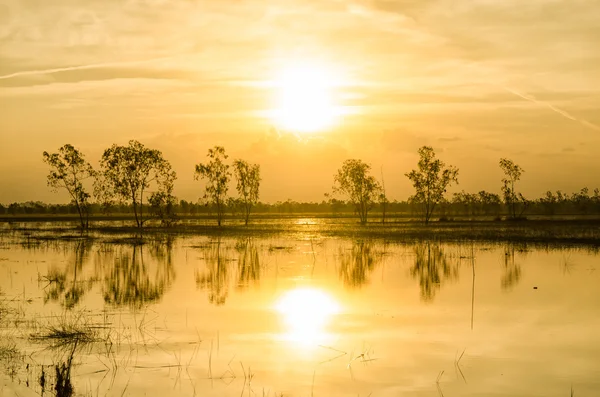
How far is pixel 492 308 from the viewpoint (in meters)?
22.9

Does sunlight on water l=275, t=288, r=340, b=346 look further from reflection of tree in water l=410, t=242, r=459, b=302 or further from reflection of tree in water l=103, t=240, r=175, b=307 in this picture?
reflection of tree in water l=103, t=240, r=175, b=307

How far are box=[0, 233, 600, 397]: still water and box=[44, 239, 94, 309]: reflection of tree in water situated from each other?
8 cm

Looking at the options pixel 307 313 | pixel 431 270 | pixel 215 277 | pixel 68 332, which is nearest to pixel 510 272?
pixel 431 270

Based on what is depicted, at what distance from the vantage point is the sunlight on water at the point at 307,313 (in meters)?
18.2

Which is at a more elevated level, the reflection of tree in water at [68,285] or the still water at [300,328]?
the reflection of tree in water at [68,285]

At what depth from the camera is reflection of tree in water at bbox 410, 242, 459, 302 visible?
2801cm

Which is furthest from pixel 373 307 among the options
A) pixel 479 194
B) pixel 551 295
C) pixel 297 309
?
pixel 479 194

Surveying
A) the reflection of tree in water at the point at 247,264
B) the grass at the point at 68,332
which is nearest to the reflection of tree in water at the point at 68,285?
the grass at the point at 68,332

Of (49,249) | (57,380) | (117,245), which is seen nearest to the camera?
(57,380)

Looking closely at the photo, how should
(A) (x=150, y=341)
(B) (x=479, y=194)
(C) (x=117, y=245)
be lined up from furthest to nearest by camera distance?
1. (B) (x=479, y=194)
2. (C) (x=117, y=245)
3. (A) (x=150, y=341)

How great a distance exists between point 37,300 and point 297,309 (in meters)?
8.87

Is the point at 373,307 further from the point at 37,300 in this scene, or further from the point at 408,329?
the point at 37,300

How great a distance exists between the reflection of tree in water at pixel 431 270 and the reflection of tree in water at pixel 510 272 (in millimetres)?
2288

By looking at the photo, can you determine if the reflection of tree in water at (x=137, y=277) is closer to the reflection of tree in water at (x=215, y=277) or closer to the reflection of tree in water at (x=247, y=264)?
the reflection of tree in water at (x=215, y=277)
